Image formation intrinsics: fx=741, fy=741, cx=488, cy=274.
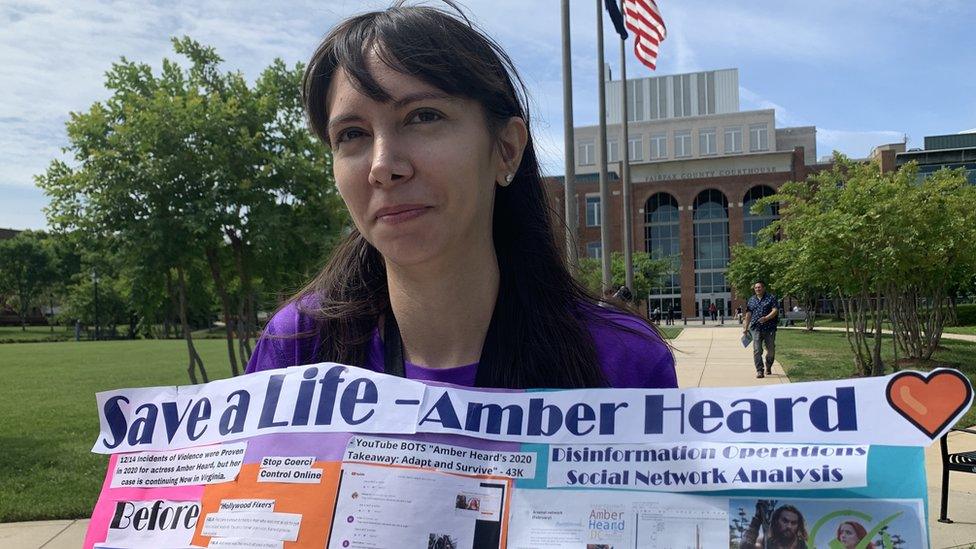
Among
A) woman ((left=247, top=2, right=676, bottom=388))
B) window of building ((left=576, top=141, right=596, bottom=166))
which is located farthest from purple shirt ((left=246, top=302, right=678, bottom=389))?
window of building ((left=576, top=141, right=596, bottom=166))

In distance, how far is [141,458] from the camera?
1.39m

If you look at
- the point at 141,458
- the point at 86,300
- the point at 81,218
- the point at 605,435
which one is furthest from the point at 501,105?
the point at 86,300

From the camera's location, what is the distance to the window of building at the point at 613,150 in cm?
7112

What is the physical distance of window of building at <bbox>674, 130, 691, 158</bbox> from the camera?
2945 inches

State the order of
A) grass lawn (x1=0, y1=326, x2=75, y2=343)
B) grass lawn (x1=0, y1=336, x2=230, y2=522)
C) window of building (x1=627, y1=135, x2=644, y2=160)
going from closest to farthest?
grass lawn (x1=0, y1=336, x2=230, y2=522)
grass lawn (x1=0, y1=326, x2=75, y2=343)
window of building (x1=627, y1=135, x2=644, y2=160)

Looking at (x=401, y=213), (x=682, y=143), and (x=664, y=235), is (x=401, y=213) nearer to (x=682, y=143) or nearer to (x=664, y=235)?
(x=664, y=235)

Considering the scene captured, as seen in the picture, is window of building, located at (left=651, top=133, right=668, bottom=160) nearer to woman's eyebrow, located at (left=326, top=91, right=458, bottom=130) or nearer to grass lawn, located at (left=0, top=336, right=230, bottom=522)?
grass lawn, located at (left=0, top=336, right=230, bottom=522)

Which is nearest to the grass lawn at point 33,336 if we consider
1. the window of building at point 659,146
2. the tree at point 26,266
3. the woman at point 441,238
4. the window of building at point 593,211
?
the tree at point 26,266

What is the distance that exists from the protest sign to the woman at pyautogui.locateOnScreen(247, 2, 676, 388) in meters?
0.23

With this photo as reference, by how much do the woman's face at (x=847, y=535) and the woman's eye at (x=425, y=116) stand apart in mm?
951

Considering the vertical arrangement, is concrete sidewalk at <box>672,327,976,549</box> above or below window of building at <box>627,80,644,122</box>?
below

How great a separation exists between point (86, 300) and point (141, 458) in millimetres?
69012

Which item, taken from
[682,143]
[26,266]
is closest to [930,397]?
[682,143]

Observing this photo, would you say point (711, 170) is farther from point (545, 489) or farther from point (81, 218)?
point (545, 489)
